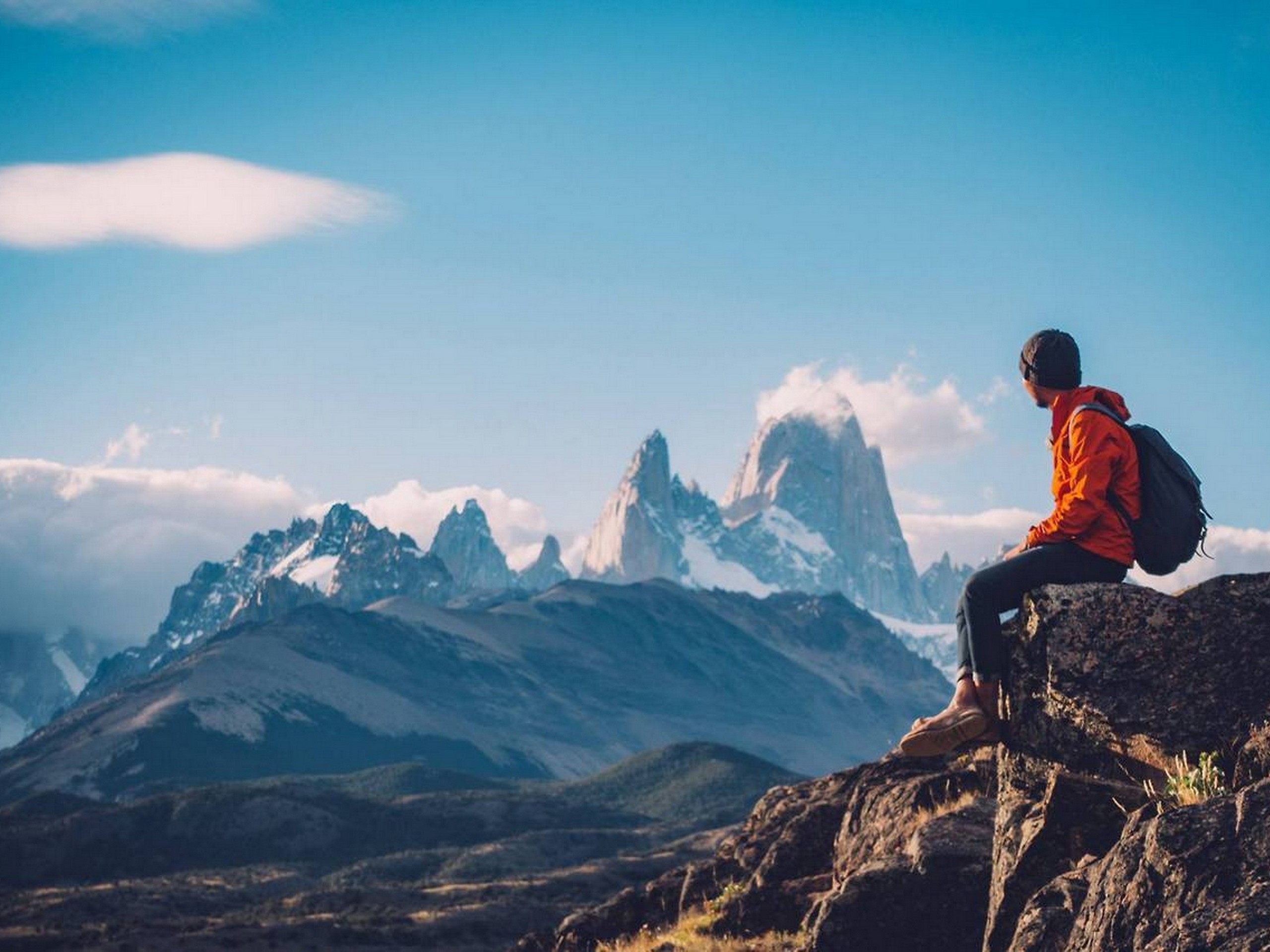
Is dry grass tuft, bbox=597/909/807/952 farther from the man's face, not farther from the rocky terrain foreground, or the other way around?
the man's face

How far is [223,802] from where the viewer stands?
634ft

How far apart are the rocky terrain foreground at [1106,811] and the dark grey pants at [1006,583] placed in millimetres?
180

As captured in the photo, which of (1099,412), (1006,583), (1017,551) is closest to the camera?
(1099,412)

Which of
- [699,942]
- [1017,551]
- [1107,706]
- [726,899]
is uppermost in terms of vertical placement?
[1017,551]

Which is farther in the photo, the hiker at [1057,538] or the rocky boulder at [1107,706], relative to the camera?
the hiker at [1057,538]

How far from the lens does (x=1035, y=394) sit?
1465 centimetres

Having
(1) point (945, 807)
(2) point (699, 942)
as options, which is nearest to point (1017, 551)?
(1) point (945, 807)

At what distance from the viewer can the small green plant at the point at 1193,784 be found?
1201 centimetres

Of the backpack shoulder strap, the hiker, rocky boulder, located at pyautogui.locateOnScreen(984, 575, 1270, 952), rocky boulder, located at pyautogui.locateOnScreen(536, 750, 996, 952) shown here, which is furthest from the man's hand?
rocky boulder, located at pyautogui.locateOnScreen(536, 750, 996, 952)

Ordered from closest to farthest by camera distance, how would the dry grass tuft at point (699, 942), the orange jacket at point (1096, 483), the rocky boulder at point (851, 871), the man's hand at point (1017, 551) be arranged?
the orange jacket at point (1096, 483) < the man's hand at point (1017, 551) < the rocky boulder at point (851, 871) < the dry grass tuft at point (699, 942)

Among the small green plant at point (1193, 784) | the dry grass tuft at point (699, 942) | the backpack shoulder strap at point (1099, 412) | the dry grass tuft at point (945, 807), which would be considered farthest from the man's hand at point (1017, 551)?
the dry grass tuft at point (699, 942)

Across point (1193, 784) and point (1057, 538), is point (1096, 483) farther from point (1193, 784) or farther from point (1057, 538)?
point (1193, 784)

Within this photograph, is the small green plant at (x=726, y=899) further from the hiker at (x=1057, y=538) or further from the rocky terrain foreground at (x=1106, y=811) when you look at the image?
the hiker at (x=1057, y=538)

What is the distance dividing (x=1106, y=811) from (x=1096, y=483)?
2842mm
